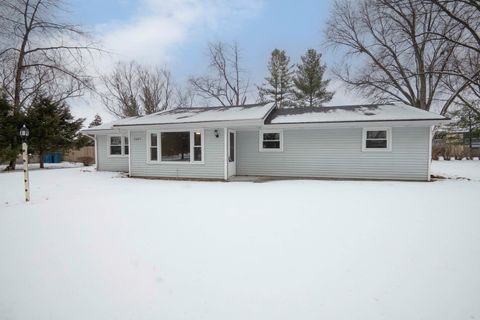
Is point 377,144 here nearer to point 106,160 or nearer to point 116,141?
point 116,141

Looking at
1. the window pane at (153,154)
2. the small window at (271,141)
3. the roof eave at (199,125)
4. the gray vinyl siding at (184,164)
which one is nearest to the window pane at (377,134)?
the small window at (271,141)

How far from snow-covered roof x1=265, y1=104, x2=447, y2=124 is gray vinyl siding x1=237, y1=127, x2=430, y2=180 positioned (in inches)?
20.9

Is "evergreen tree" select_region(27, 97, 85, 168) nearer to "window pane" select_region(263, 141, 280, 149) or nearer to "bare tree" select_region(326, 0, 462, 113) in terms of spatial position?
"window pane" select_region(263, 141, 280, 149)

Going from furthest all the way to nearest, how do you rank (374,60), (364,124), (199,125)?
(374,60) → (199,125) → (364,124)

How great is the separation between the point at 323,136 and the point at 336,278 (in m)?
8.94

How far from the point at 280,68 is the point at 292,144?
18.7m

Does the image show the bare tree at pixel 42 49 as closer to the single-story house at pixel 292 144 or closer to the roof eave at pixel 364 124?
the single-story house at pixel 292 144

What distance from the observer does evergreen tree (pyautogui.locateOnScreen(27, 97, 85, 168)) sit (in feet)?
52.9

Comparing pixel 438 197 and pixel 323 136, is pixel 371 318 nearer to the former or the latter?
pixel 438 197

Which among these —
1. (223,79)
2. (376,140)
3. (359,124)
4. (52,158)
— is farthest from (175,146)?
(223,79)

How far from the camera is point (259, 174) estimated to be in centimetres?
1203

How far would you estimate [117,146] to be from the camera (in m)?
15.1

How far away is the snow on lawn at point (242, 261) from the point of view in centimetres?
240

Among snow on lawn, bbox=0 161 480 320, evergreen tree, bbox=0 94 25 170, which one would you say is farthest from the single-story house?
evergreen tree, bbox=0 94 25 170
